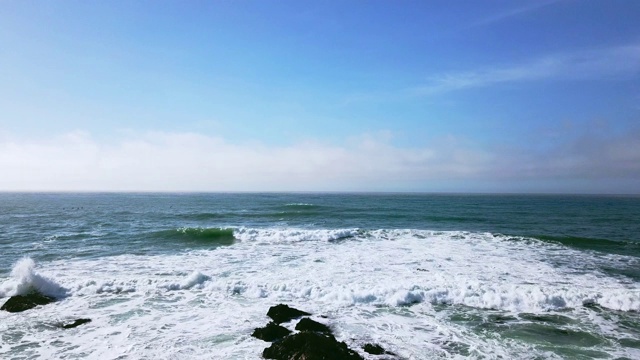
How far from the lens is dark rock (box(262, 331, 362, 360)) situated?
6923 mm

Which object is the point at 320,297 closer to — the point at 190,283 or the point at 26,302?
the point at 190,283

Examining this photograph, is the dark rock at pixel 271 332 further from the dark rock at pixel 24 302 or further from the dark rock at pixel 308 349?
the dark rock at pixel 24 302

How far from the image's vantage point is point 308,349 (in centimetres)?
705

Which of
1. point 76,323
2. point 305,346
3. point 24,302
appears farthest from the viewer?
point 24,302

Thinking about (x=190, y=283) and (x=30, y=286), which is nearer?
(x=30, y=286)

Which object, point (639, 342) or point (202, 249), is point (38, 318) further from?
point (639, 342)

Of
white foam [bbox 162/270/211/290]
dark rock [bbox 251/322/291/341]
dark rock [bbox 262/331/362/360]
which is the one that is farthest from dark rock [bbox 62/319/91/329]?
dark rock [bbox 262/331/362/360]

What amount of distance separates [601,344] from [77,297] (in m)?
16.6

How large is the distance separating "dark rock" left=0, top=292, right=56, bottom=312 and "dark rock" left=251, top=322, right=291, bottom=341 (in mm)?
8128

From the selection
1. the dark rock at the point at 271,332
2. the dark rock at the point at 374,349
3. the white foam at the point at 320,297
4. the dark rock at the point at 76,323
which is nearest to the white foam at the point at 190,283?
the white foam at the point at 320,297

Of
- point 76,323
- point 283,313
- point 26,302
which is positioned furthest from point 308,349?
point 26,302

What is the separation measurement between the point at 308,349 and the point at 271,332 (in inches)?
70.6

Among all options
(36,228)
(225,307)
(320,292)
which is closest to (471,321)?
(320,292)

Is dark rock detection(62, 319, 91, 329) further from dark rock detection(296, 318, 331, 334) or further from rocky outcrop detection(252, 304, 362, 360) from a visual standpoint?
dark rock detection(296, 318, 331, 334)
